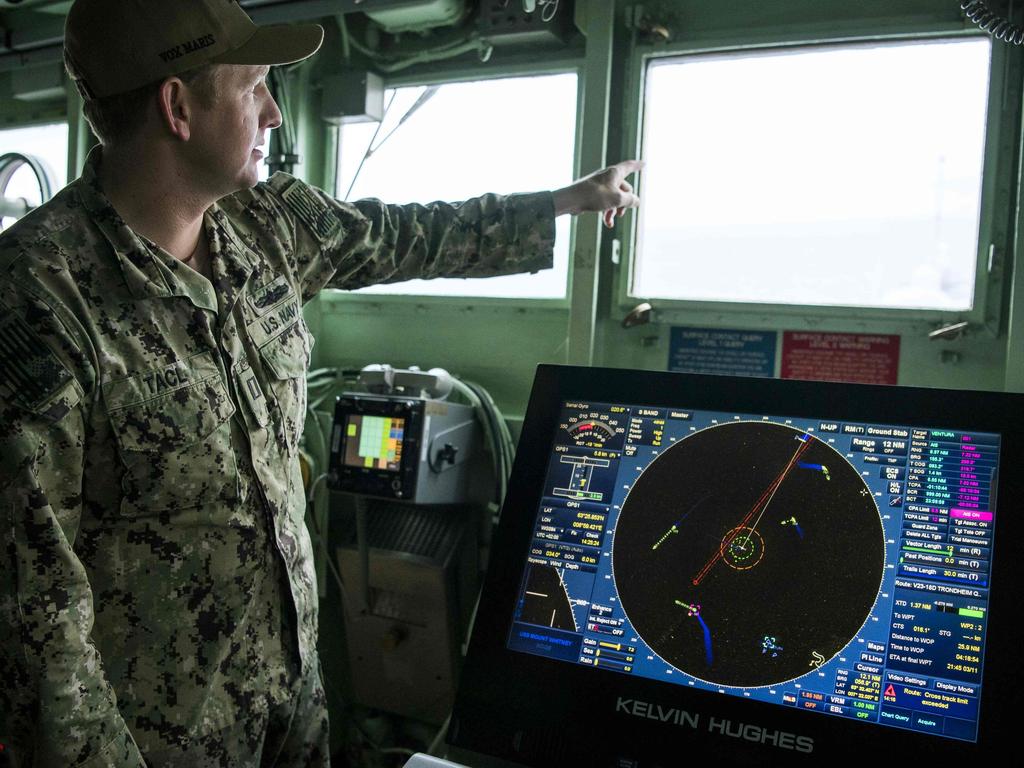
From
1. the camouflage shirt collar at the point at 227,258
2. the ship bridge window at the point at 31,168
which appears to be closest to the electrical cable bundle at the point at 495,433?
the camouflage shirt collar at the point at 227,258

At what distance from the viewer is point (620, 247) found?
88.9 inches

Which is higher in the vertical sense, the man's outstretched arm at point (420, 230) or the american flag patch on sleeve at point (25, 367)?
the man's outstretched arm at point (420, 230)

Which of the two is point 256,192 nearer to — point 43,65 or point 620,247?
point 620,247

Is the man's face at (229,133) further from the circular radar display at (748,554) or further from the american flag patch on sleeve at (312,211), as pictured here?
the circular radar display at (748,554)

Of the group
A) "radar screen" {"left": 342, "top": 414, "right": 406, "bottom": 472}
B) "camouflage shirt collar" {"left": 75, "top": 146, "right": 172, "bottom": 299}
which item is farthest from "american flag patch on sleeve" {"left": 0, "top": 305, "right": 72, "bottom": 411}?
"radar screen" {"left": 342, "top": 414, "right": 406, "bottom": 472}

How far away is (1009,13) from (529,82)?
1.25 m

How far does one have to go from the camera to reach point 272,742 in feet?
4.68

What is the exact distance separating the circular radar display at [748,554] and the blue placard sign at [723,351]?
1.14 meters

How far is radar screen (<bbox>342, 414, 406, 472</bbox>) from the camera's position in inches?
86.4

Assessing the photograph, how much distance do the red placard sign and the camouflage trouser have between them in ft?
4.40

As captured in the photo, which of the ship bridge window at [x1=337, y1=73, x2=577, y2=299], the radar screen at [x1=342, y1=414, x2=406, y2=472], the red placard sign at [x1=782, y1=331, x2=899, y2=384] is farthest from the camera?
the ship bridge window at [x1=337, y1=73, x2=577, y2=299]

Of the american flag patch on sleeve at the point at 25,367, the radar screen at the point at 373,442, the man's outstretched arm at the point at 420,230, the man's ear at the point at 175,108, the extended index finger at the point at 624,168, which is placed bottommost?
the radar screen at the point at 373,442

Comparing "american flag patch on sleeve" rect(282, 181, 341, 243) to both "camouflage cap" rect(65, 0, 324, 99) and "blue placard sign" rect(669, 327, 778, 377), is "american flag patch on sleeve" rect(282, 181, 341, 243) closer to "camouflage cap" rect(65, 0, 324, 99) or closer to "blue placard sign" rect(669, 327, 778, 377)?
"camouflage cap" rect(65, 0, 324, 99)

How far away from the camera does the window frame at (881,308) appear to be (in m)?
1.91
